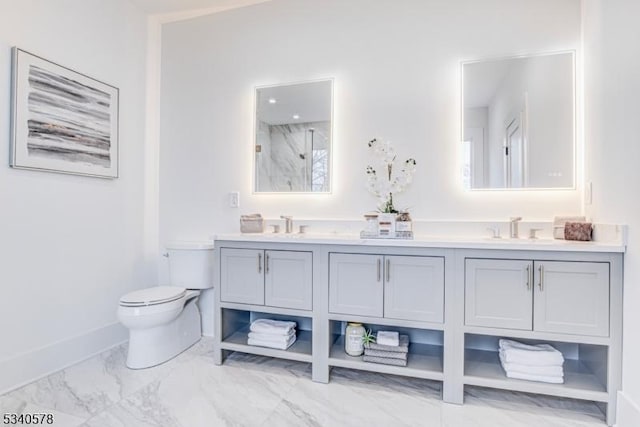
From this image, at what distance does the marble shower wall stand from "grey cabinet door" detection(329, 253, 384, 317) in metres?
0.71

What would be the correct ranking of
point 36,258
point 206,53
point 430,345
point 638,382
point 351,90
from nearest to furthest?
point 638,382, point 36,258, point 430,345, point 351,90, point 206,53

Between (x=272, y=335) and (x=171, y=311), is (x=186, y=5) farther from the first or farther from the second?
(x=272, y=335)

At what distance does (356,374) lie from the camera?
2252 mm

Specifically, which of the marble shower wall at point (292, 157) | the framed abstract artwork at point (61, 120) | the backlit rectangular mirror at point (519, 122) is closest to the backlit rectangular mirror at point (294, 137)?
the marble shower wall at point (292, 157)

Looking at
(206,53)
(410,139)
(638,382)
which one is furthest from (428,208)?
(206,53)

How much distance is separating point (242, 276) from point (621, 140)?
7.09ft

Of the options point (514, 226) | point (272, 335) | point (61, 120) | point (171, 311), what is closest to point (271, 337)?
point (272, 335)

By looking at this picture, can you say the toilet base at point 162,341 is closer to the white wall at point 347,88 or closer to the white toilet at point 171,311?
the white toilet at point 171,311

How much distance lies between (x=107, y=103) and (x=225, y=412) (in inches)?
89.0

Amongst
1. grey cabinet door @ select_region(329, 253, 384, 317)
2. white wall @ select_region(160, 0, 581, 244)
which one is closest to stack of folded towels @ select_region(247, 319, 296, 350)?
grey cabinet door @ select_region(329, 253, 384, 317)

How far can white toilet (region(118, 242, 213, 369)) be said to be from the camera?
2.27 m

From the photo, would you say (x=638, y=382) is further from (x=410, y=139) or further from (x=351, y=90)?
(x=351, y=90)

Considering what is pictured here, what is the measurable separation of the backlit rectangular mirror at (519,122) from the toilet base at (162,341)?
86.4 inches

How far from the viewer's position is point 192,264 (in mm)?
2693
